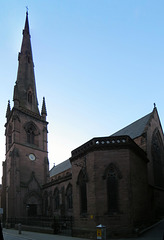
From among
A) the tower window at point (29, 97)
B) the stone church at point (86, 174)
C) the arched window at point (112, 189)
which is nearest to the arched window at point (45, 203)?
the stone church at point (86, 174)

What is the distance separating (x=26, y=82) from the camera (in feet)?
153

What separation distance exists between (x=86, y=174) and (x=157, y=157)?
14655 mm

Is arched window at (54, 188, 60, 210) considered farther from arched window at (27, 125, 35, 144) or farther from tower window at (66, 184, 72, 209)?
arched window at (27, 125, 35, 144)

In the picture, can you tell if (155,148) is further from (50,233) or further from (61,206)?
(50,233)

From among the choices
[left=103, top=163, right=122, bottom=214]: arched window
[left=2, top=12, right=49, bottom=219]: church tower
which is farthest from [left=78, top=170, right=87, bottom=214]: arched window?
[left=2, top=12, right=49, bottom=219]: church tower

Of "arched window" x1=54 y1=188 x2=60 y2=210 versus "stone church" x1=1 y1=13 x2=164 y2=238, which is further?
"arched window" x1=54 y1=188 x2=60 y2=210

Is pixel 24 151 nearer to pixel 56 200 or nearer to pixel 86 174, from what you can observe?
pixel 56 200

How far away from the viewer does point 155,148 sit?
30.8m

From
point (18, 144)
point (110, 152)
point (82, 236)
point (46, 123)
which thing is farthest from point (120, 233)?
point (46, 123)

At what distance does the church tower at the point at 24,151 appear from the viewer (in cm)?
3612

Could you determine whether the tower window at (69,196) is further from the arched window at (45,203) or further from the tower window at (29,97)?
the tower window at (29,97)

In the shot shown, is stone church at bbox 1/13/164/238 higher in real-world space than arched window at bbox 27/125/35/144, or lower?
lower

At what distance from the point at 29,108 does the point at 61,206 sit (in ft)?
65.1

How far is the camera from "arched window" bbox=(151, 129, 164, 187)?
29347mm
